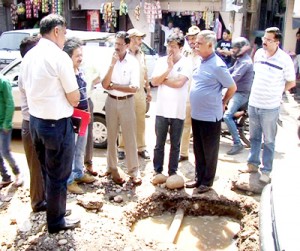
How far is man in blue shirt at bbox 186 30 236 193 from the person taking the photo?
4.27 m

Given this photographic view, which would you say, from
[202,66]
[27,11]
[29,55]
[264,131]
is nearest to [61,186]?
[29,55]

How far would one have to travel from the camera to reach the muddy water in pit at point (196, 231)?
3.92 m

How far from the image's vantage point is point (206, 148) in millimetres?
4555

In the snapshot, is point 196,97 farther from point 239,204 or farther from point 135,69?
point 239,204

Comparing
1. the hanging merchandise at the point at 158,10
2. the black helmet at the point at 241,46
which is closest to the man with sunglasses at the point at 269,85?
the black helmet at the point at 241,46

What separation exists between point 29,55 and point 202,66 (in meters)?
1.94

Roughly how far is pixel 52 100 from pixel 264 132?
9.38 feet

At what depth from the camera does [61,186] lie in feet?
11.3

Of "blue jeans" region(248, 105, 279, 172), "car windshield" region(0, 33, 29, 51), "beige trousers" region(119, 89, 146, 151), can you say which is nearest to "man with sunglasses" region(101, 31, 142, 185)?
"beige trousers" region(119, 89, 146, 151)

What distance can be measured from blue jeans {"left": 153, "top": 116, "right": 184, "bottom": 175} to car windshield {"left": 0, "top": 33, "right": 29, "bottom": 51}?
7906mm

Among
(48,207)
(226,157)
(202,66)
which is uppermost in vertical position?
(202,66)

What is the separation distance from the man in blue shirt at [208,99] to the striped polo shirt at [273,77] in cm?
55

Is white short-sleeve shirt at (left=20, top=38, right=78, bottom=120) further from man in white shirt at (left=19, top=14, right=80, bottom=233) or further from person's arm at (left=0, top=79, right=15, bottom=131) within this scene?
person's arm at (left=0, top=79, right=15, bottom=131)

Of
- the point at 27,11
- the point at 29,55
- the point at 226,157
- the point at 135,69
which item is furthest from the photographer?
the point at 27,11
